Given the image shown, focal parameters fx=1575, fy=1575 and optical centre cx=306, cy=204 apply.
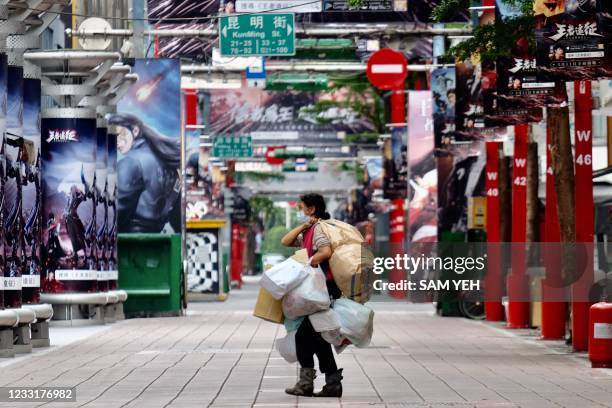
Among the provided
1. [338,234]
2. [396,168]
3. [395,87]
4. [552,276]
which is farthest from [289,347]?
[396,168]

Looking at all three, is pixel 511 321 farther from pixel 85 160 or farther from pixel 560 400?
pixel 560 400

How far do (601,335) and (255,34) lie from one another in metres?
14.9

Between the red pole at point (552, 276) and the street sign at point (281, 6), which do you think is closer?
the red pole at point (552, 276)

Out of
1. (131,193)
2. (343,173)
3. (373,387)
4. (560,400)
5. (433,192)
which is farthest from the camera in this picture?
(343,173)

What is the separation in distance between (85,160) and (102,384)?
13687mm

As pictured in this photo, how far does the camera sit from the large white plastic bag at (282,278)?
14.8m

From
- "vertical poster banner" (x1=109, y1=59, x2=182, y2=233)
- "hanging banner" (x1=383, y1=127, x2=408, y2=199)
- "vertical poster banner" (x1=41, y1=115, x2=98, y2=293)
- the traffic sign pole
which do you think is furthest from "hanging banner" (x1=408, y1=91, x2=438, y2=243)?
"vertical poster banner" (x1=41, y1=115, x2=98, y2=293)

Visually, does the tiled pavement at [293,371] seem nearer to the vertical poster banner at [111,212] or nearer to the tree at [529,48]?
the tree at [529,48]

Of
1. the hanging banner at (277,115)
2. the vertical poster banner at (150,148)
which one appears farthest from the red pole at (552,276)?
the hanging banner at (277,115)

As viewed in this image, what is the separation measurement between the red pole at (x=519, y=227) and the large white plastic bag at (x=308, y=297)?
13.4 metres

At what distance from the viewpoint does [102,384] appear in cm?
1634

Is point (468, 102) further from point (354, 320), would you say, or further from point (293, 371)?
point (354, 320)

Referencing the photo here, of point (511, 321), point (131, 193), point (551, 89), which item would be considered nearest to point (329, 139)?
point (131, 193)

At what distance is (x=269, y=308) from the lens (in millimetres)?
15047
